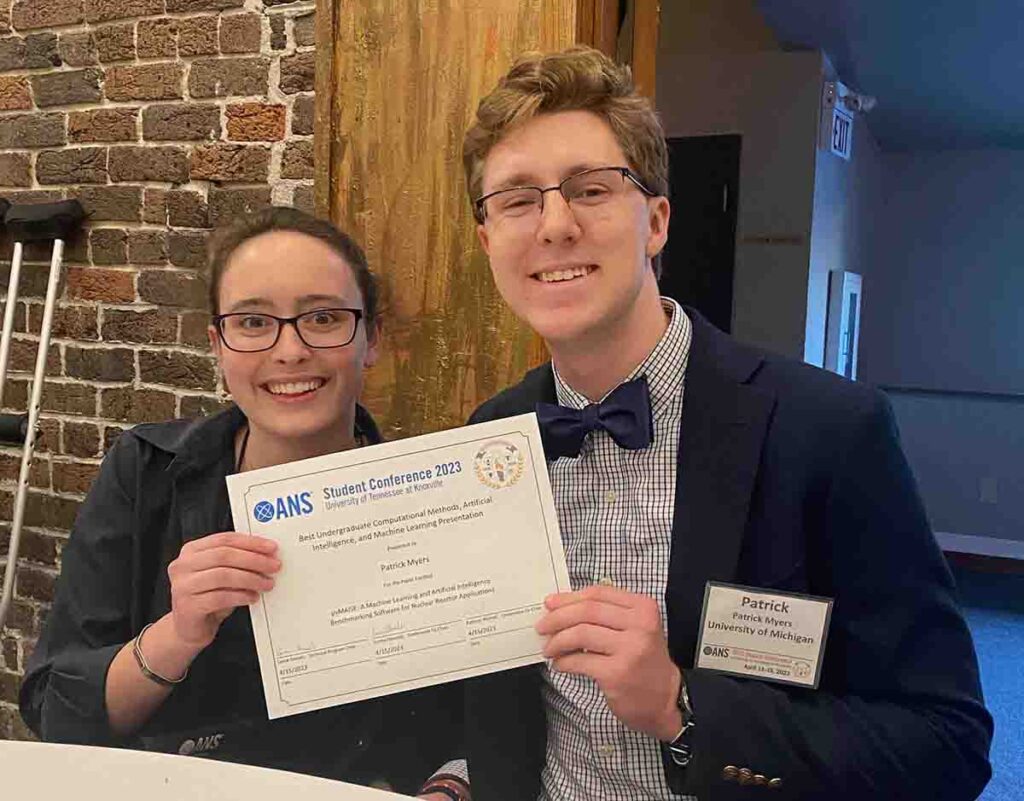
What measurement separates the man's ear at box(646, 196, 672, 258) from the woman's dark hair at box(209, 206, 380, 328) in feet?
1.62

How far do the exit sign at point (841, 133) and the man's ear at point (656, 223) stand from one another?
356cm

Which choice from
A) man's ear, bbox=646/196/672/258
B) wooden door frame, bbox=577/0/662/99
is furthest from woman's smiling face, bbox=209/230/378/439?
wooden door frame, bbox=577/0/662/99

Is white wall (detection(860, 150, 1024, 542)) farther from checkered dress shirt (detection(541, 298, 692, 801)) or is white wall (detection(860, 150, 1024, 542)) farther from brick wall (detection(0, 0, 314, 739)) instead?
checkered dress shirt (detection(541, 298, 692, 801))

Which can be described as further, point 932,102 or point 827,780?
point 932,102

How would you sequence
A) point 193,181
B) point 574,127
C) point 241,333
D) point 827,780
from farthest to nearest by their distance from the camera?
point 193,181, point 241,333, point 574,127, point 827,780

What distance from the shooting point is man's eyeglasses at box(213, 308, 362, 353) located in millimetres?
1386

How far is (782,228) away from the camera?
425 cm

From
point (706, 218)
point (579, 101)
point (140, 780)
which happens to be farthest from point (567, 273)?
point (706, 218)

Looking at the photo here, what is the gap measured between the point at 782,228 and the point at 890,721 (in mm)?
3452

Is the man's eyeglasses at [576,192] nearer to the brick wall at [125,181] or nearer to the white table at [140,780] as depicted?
the white table at [140,780]

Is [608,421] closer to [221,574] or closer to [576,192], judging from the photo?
[576,192]

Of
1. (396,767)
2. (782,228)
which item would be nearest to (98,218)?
(396,767)

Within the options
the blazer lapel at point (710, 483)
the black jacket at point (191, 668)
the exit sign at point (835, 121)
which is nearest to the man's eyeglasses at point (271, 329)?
the black jacket at point (191, 668)

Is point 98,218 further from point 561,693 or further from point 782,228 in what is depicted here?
point 782,228
